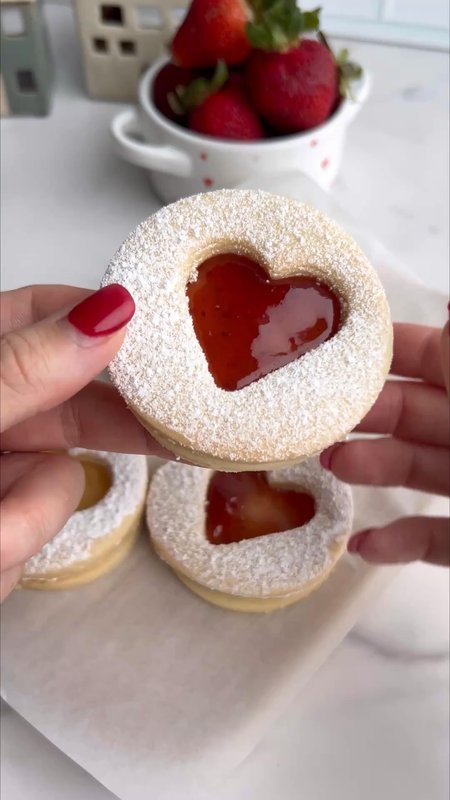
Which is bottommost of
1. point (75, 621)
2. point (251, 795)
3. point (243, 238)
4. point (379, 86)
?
point (251, 795)

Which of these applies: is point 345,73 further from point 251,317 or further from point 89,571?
point 89,571

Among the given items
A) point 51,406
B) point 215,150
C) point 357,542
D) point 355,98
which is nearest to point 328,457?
point 357,542

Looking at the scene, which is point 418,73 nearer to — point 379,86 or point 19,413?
point 379,86

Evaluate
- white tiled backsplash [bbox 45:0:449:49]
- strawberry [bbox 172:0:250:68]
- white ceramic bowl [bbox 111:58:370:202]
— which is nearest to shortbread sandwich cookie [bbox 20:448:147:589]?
white ceramic bowl [bbox 111:58:370:202]

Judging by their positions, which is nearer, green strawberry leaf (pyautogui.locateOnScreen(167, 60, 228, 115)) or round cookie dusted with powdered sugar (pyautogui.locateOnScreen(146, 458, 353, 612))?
round cookie dusted with powdered sugar (pyautogui.locateOnScreen(146, 458, 353, 612))

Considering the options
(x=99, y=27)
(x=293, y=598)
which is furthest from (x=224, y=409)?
(x=99, y=27)

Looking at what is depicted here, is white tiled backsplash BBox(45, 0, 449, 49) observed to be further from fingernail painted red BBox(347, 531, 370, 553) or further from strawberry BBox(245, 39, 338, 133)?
fingernail painted red BBox(347, 531, 370, 553)

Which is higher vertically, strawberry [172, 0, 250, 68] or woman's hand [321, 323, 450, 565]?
strawberry [172, 0, 250, 68]
